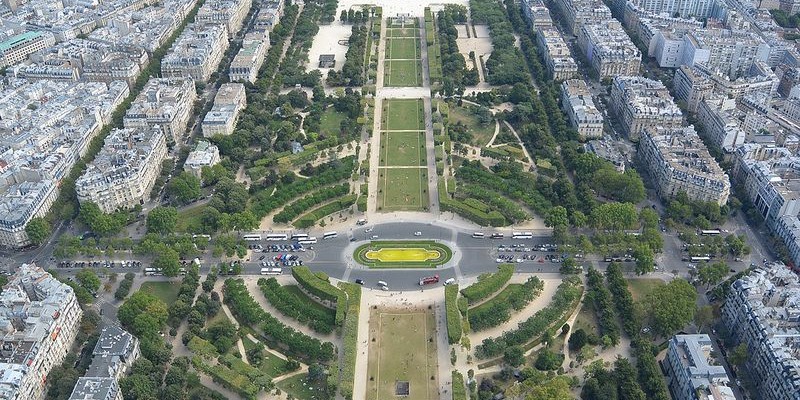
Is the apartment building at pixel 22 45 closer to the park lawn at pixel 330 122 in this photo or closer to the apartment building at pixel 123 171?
the apartment building at pixel 123 171

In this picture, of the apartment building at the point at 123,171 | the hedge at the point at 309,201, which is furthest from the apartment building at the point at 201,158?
the hedge at the point at 309,201

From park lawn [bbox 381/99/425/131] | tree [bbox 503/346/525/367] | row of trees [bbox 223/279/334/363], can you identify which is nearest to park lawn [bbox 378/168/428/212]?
park lawn [bbox 381/99/425/131]

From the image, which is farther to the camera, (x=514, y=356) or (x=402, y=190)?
(x=402, y=190)

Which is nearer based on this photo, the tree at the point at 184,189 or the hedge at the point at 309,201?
the hedge at the point at 309,201

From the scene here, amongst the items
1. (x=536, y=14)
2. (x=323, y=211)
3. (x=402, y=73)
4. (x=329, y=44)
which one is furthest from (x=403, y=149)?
(x=536, y=14)

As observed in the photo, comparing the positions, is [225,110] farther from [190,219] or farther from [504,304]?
[504,304]

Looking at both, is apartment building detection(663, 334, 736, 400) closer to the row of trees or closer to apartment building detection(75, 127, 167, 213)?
the row of trees

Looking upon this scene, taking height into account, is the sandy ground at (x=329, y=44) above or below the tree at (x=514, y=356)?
below
